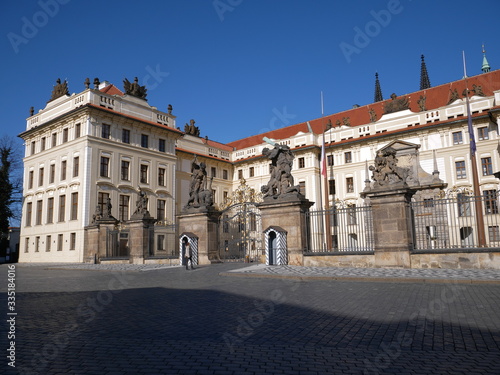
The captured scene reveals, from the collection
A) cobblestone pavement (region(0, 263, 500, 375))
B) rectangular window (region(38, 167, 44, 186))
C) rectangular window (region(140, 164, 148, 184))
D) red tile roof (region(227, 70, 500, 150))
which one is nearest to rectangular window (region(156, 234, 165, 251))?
rectangular window (region(140, 164, 148, 184))

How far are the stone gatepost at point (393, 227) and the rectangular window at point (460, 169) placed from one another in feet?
81.1

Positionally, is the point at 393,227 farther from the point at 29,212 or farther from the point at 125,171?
the point at 29,212

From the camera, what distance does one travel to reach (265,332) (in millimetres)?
5594

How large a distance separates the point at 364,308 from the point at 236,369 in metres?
3.89

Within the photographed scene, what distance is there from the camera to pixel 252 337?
532 centimetres

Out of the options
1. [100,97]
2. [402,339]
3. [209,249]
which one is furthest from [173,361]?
[100,97]

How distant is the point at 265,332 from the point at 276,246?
1199 cm

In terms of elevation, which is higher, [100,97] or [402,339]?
[100,97]

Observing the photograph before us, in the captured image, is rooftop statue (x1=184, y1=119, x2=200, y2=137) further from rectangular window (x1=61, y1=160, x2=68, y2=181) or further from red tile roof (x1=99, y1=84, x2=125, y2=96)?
rectangular window (x1=61, y1=160, x2=68, y2=181)

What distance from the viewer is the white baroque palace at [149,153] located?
1363 inches

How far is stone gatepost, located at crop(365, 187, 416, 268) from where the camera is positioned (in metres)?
14.5

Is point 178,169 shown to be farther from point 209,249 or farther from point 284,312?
point 284,312

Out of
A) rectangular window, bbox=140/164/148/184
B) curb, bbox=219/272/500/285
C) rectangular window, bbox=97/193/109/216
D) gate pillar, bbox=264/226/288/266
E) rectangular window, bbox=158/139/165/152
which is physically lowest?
curb, bbox=219/272/500/285

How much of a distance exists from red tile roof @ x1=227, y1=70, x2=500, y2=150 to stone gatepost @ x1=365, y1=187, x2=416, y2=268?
70.3ft
